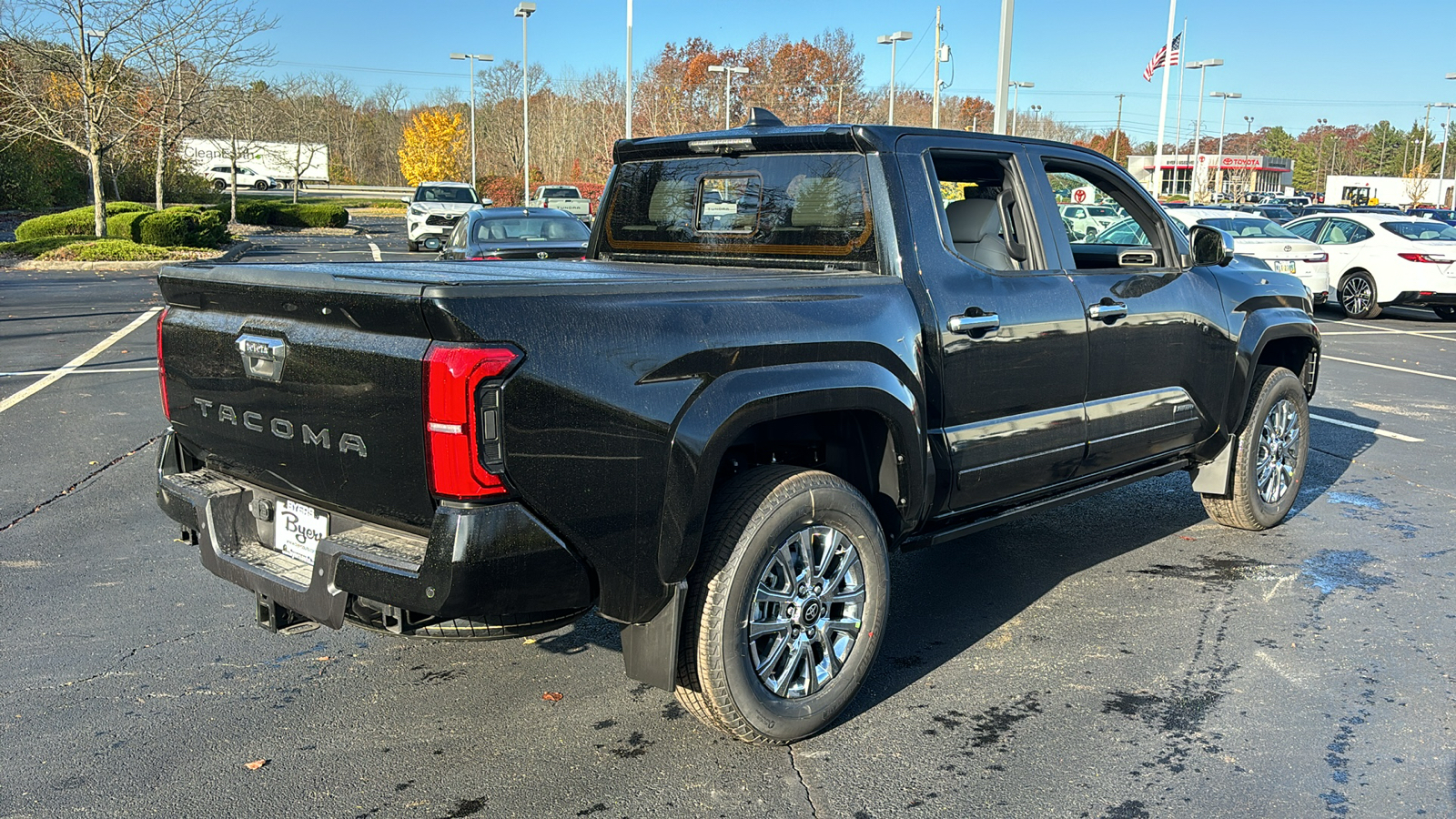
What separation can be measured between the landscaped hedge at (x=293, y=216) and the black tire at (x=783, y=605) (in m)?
37.1

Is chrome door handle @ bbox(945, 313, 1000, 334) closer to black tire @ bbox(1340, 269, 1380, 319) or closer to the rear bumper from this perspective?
the rear bumper

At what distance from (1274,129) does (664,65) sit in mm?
122423

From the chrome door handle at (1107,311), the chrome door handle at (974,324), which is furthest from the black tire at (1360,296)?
the chrome door handle at (974,324)

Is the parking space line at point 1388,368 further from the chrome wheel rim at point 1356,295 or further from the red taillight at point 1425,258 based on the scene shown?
the chrome wheel rim at point 1356,295

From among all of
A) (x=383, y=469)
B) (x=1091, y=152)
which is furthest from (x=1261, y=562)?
(x=383, y=469)

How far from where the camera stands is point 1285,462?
241 inches

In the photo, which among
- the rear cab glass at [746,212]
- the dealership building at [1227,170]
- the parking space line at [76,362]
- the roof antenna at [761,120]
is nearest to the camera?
the rear cab glass at [746,212]

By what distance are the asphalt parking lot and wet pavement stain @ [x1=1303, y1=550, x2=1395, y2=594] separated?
2cm

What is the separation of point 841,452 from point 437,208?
25561 millimetres

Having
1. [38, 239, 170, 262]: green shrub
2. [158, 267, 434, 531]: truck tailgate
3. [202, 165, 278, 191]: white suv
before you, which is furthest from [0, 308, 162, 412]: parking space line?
[202, 165, 278, 191]: white suv

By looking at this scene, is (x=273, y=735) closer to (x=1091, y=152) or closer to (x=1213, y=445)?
(x=1091, y=152)

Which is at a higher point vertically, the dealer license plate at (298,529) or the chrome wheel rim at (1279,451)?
the dealer license plate at (298,529)

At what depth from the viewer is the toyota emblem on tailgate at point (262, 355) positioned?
3154 mm

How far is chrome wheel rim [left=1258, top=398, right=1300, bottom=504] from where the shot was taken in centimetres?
591
